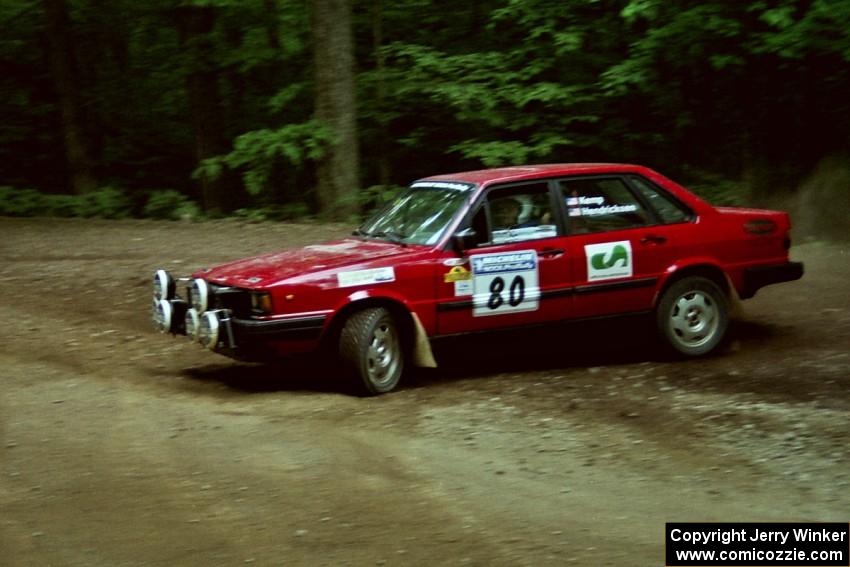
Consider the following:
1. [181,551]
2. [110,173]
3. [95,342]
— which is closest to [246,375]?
[95,342]

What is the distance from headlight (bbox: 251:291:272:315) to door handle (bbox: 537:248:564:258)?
2.23 meters

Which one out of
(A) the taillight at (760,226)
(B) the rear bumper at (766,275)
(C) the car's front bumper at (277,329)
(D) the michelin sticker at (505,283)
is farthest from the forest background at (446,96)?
(C) the car's front bumper at (277,329)

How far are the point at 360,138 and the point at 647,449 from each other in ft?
45.4

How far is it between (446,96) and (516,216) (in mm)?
9582

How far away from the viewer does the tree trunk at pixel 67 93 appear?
23297mm

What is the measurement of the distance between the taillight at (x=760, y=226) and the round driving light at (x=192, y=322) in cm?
470

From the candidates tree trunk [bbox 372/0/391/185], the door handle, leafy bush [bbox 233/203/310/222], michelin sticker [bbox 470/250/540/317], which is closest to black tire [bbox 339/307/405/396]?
michelin sticker [bbox 470/250/540/317]

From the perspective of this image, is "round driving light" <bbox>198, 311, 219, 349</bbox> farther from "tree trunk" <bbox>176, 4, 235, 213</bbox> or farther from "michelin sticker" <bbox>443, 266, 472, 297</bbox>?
"tree trunk" <bbox>176, 4, 235, 213</bbox>

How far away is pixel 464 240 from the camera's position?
8836 mm

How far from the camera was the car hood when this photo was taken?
841cm

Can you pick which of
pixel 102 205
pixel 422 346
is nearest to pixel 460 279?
pixel 422 346

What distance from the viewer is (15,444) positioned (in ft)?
22.8

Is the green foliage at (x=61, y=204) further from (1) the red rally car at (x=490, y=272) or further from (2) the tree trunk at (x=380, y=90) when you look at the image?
(1) the red rally car at (x=490, y=272)

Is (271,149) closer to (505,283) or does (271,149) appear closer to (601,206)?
(601,206)
